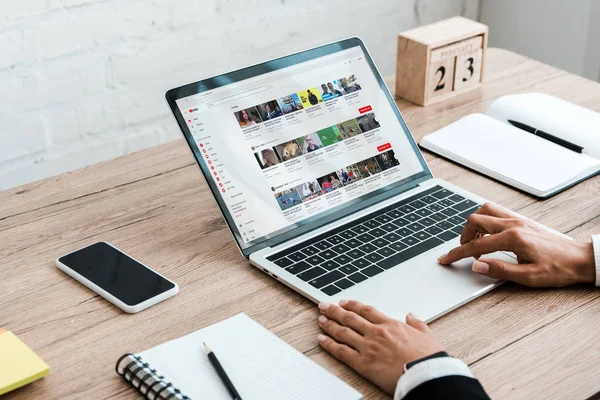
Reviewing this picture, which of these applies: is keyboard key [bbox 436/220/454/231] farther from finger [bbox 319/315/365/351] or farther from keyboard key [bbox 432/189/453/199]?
finger [bbox 319/315/365/351]

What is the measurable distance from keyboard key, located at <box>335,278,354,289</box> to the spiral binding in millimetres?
294

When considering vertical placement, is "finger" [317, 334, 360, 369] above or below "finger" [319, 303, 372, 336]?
below

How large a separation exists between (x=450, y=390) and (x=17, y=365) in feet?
1.67

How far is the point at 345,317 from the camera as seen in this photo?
100 centimetres

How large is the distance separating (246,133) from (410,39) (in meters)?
0.58

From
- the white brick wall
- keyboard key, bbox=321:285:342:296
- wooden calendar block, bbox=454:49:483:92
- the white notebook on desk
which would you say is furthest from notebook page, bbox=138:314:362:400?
the white brick wall

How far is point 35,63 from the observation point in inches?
85.4

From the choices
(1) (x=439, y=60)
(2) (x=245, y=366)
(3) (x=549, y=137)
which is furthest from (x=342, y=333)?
(1) (x=439, y=60)

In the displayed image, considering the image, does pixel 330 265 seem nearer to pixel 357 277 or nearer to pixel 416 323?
pixel 357 277

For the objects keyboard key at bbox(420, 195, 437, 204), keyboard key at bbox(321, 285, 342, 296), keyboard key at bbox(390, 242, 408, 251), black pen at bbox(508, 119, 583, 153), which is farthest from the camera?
black pen at bbox(508, 119, 583, 153)

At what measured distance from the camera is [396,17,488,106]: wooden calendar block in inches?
65.2

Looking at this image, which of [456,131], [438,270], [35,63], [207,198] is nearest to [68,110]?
[35,63]

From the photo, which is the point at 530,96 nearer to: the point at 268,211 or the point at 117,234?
the point at 268,211

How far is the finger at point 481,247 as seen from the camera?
1.12 meters
